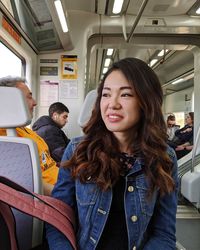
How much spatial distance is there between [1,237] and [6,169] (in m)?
0.51

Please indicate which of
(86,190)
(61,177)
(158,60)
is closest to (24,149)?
(61,177)

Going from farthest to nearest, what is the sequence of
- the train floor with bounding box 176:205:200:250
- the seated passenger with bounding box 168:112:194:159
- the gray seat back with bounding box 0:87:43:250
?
1. the seated passenger with bounding box 168:112:194:159
2. the train floor with bounding box 176:205:200:250
3. the gray seat back with bounding box 0:87:43:250

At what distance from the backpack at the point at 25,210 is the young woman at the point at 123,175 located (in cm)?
12

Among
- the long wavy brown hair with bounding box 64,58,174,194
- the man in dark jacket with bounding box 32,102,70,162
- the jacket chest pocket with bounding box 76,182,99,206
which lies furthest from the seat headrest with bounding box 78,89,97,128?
the man in dark jacket with bounding box 32,102,70,162

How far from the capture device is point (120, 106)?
1.42 metres

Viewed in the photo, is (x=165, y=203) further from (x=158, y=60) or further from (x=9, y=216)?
(x=158, y=60)

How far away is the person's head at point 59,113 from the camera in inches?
160

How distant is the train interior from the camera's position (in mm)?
3387

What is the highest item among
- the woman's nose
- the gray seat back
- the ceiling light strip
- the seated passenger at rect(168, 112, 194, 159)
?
the ceiling light strip

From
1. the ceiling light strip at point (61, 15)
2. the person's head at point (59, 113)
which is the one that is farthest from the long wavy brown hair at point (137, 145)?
the person's head at point (59, 113)

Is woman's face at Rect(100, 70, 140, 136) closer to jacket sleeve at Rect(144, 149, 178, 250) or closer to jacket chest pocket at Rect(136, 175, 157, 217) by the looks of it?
jacket chest pocket at Rect(136, 175, 157, 217)

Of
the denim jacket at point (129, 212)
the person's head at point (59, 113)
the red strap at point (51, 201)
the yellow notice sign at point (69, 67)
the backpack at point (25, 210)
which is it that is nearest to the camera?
the backpack at point (25, 210)

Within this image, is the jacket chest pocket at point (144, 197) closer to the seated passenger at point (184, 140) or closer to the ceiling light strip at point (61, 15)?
the ceiling light strip at point (61, 15)

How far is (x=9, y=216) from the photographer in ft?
4.00
